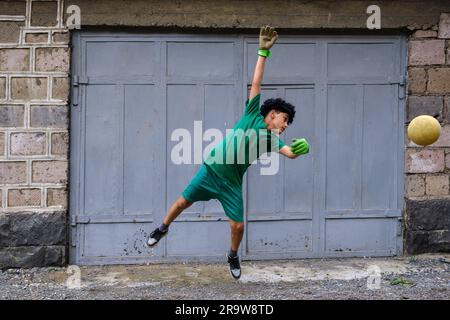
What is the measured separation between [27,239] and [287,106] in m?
3.06

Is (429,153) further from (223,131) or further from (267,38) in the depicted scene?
(267,38)

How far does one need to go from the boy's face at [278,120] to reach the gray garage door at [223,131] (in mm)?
1489

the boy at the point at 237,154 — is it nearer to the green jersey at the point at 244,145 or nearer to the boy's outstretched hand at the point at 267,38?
the green jersey at the point at 244,145

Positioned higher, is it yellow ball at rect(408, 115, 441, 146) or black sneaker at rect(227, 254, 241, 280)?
yellow ball at rect(408, 115, 441, 146)

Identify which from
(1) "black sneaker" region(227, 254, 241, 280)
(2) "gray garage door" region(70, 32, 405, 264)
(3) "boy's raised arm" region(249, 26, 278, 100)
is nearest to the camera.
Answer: (3) "boy's raised arm" region(249, 26, 278, 100)

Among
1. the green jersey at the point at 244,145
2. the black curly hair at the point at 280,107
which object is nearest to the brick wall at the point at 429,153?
the black curly hair at the point at 280,107

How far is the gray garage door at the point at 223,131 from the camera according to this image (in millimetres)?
6469

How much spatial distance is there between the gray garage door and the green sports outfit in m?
1.38

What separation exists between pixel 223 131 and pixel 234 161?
4.71 ft

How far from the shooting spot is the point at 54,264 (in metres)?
6.36

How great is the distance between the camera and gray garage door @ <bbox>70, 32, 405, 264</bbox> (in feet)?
21.2

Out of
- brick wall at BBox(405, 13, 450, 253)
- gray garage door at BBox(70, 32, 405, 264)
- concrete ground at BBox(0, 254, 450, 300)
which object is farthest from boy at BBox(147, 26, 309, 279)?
brick wall at BBox(405, 13, 450, 253)

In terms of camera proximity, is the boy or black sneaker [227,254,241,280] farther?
black sneaker [227,254,241,280]

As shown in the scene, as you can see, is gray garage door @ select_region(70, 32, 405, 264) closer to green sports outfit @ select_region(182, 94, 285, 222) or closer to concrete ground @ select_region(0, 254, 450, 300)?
concrete ground @ select_region(0, 254, 450, 300)
